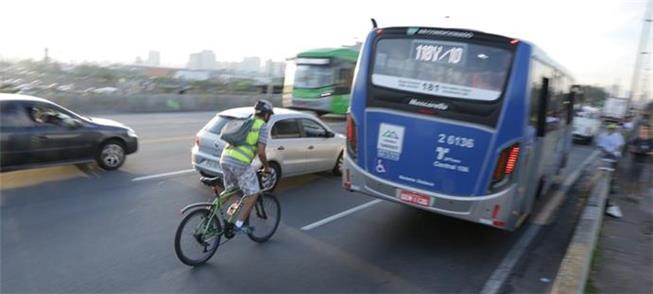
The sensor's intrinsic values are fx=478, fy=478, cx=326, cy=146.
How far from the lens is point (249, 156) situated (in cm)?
557

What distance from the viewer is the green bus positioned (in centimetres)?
2122

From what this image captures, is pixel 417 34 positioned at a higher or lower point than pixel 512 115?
higher

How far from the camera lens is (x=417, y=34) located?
6508mm

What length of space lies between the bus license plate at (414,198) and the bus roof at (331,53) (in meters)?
15.3

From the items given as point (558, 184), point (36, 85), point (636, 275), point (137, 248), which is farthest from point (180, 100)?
point (636, 275)

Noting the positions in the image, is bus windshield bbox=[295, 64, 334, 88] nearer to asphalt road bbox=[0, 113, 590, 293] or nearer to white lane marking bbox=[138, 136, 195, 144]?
white lane marking bbox=[138, 136, 195, 144]

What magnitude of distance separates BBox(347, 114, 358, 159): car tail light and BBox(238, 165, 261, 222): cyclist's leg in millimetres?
1684

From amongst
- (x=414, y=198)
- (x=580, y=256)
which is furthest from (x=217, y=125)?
(x=580, y=256)

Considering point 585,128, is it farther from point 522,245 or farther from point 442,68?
point 442,68

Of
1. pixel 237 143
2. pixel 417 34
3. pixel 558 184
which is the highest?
pixel 417 34

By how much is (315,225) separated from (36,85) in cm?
1849

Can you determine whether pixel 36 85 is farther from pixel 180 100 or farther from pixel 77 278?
pixel 77 278

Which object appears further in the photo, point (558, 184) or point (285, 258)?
point (558, 184)

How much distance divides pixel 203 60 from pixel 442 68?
170 ft
